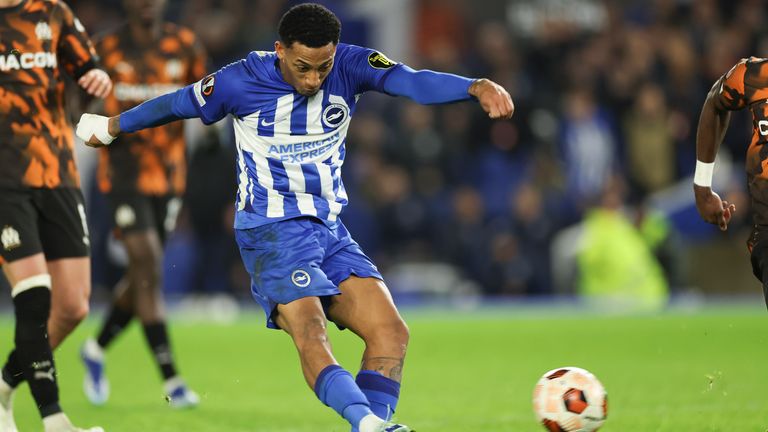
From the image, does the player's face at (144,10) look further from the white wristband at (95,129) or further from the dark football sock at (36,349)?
the dark football sock at (36,349)

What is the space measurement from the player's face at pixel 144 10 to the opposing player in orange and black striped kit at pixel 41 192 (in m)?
1.89

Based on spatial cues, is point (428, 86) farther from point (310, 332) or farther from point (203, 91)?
point (310, 332)

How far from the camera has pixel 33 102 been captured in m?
6.39

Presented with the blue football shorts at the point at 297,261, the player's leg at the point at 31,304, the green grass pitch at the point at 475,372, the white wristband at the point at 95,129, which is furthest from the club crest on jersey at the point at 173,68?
the blue football shorts at the point at 297,261

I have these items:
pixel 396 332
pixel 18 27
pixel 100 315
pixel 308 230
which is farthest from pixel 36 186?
pixel 100 315

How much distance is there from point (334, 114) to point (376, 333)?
1.03 meters

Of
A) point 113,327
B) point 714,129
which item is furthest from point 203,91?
point 113,327

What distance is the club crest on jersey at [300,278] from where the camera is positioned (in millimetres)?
5500

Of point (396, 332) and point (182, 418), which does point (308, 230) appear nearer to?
point (396, 332)

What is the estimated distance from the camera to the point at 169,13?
1911 centimetres

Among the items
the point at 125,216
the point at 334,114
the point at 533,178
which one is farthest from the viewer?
the point at 533,178

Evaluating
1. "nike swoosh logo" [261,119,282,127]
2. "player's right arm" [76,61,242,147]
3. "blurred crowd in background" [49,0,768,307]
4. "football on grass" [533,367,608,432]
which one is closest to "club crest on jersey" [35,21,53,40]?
"player's right arm" [76,61,242,147]

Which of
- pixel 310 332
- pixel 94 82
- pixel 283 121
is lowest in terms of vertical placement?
pixel 310 332

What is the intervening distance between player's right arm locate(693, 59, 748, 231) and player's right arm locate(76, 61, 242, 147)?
226 centimetres
